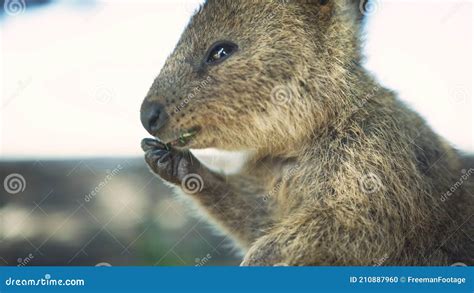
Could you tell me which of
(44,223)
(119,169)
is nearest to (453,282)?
(119,169)

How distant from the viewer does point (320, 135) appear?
385 centimetres

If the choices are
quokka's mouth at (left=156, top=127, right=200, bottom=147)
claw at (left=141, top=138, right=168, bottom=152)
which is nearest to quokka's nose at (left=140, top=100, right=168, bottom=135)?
quokka's mouth at (left=156, top=127, right=200, bottom=147)

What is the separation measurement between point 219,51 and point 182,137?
0.58 m

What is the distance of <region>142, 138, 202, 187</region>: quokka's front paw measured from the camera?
3992mm

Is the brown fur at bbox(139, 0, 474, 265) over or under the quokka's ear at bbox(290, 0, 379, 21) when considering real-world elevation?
under

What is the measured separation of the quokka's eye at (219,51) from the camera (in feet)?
12.8

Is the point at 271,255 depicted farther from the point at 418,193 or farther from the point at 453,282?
the point at 453,282

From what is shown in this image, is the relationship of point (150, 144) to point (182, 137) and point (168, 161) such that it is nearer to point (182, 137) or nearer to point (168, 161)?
point (168, 161)

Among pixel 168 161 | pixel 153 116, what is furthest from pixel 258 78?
pixel 168 161

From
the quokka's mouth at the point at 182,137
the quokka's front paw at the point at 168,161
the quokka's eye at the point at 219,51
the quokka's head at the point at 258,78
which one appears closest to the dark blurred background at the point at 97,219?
the quokka's front paw at the point at 168,161

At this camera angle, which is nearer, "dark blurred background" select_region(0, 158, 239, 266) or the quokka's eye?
the quokka's eye

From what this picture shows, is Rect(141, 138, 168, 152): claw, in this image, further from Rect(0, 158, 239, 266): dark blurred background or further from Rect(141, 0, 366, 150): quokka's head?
Rect(0, 158, 239, 266): dark blurred background

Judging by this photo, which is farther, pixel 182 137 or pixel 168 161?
pixel 168 161

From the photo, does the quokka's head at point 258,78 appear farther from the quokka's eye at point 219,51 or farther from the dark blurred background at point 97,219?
the dark blurred background at point 97,219
